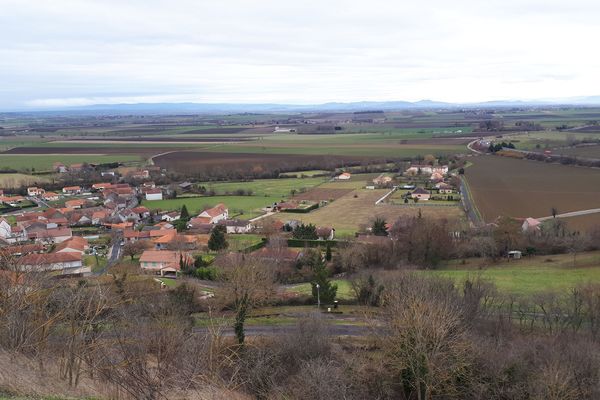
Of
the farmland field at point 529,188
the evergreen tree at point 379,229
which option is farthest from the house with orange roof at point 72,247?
the farmland field at point 529,188

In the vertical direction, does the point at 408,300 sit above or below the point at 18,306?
below

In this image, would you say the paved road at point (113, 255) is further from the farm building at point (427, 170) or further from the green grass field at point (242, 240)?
the farm building at point (427, 170)

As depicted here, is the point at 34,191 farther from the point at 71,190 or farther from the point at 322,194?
the point at 322,194


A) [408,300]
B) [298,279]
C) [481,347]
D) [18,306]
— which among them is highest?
[18,306]

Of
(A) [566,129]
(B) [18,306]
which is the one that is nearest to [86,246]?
(B) [18,306]

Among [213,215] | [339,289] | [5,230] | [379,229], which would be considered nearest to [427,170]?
[379,229]

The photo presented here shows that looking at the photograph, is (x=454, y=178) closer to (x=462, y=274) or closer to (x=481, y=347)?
(x=462, y=274)

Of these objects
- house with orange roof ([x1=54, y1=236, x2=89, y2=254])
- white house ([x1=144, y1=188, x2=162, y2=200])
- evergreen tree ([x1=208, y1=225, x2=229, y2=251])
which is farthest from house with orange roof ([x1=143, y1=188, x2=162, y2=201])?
evergreen tree ([x1=208, y1=225, x2=229, y2=251])
